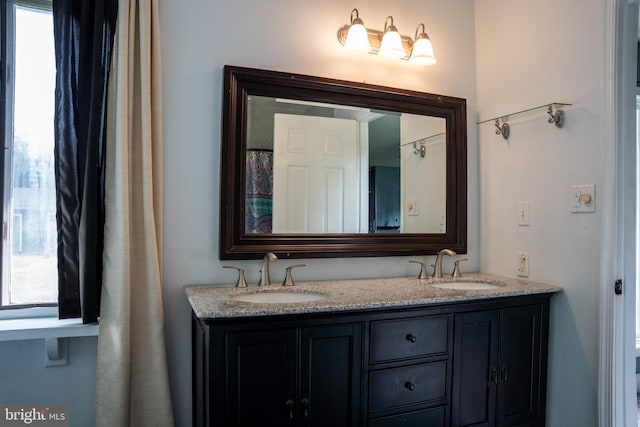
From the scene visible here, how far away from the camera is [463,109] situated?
2277 millimetres

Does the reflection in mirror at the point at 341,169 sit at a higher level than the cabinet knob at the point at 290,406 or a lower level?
higher

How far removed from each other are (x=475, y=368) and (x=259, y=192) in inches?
46.5

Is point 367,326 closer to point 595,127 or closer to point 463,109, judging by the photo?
point 595,127

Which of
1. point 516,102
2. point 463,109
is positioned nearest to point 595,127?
point 516,102

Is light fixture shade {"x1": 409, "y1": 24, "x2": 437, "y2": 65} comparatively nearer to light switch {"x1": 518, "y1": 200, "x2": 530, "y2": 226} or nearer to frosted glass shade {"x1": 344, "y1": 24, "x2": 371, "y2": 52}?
frosted glass shade {"x1": 344, "y1": 24, "x2": 371, "y2": 52}

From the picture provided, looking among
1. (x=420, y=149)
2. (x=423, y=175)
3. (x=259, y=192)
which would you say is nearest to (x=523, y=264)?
(x=423, y=175)

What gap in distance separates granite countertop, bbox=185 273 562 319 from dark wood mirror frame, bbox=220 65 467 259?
0.17 metres

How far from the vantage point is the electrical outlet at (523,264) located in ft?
6.63

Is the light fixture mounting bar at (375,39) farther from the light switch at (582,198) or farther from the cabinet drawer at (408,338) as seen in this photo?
the cabinet drawer at (408,338)

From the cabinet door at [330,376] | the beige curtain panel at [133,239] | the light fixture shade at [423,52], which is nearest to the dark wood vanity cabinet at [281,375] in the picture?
Result: the cabinet door at [330,376]

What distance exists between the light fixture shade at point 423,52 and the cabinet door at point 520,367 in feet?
4.19

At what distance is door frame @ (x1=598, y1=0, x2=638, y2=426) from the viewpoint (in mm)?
1634

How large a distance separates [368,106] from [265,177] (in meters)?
0.66

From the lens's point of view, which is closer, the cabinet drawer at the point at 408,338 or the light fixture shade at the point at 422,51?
the cabinet drawer at the point at 408,338
